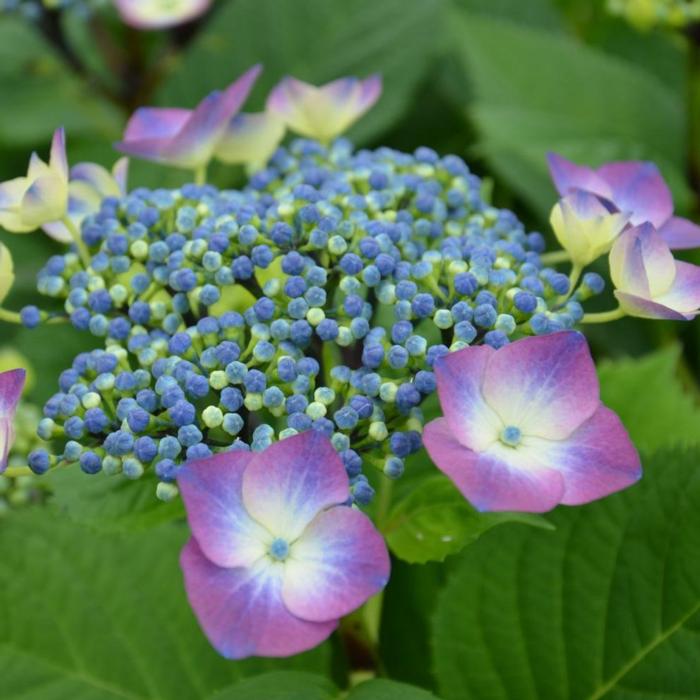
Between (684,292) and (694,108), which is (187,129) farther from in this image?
(694,108)

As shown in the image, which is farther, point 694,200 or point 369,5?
point 369,5

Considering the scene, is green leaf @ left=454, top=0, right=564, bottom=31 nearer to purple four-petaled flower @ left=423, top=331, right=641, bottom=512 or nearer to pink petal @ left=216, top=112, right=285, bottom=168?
pink petal @ left=216, top=112, right=285, bottom=168

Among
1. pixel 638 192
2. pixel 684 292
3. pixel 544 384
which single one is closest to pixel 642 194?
pixel 638 192

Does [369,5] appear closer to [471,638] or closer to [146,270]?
[146,270]

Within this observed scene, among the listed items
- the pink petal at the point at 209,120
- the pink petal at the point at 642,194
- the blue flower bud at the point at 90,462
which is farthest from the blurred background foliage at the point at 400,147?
the pink petal at the point at 209,120

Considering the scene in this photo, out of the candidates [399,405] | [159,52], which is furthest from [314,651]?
[159,52]
